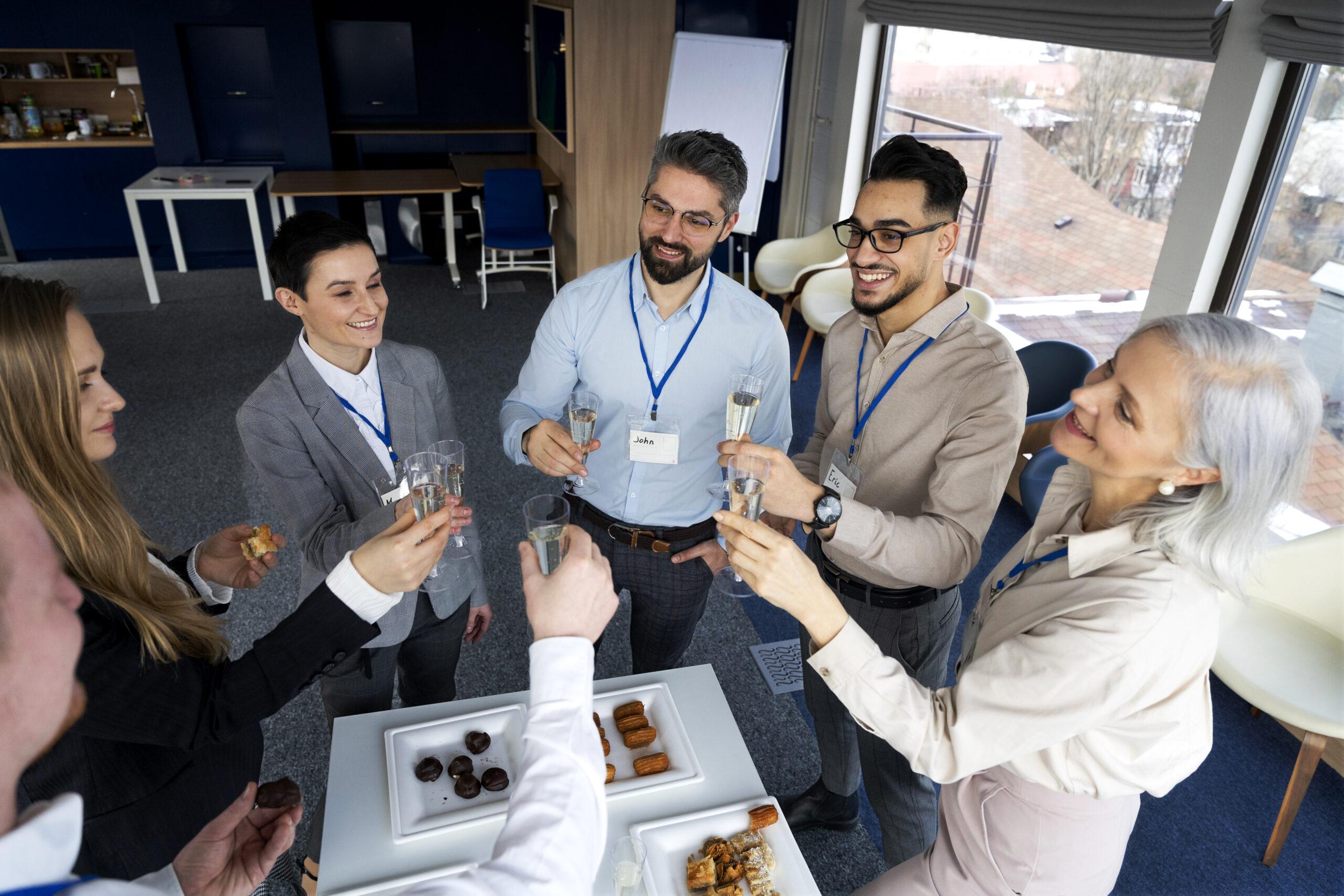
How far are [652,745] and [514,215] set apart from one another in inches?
→ 250

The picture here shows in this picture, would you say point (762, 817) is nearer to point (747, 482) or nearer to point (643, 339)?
point (747, 482)

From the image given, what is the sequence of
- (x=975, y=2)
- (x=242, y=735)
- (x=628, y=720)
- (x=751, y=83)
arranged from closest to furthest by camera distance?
(x=242, y=735) → (x=628, y=720) → (x=975, y=2) → (x=751, y=83)

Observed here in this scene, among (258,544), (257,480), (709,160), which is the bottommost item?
(257,480)

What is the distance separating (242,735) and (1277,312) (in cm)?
426

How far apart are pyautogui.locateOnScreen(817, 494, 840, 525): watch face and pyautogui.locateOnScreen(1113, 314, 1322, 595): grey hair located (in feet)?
2.00

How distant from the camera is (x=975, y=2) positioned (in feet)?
14.9

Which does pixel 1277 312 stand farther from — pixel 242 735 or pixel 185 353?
pixel 185 353

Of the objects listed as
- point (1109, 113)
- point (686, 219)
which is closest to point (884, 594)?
point (686, 219)

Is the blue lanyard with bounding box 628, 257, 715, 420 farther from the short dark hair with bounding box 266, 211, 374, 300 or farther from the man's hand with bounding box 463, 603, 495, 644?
the man's hand with bounding box 463, 603, 495, 644

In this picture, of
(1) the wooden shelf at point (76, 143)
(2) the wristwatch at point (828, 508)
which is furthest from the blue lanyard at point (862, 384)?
(1) the wooden shelf at point (76, 143)

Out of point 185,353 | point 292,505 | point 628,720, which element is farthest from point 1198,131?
point 185,353

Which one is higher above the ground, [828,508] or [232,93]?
[232,93]

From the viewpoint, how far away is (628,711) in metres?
1.80

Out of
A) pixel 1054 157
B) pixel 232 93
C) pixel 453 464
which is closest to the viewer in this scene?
pixel 453 464
